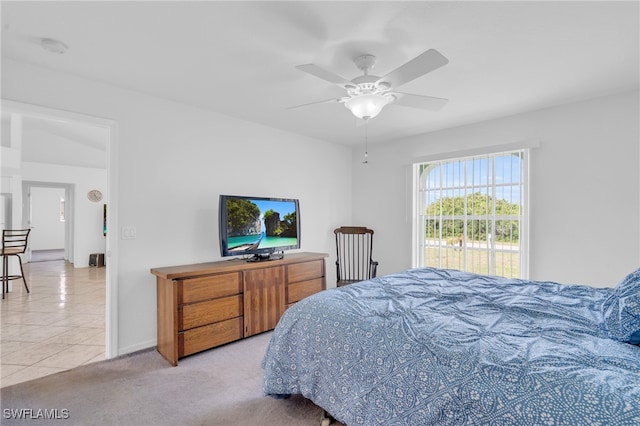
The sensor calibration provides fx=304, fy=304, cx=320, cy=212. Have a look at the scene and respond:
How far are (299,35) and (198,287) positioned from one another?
2.25m

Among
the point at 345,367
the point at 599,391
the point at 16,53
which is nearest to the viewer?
the point at 599,391

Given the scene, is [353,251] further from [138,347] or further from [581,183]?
[138,347]

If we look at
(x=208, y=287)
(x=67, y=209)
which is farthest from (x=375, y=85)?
(x=67, y=209)

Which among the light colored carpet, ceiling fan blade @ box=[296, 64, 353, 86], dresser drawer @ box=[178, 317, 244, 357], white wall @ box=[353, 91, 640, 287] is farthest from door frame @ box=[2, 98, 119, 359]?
white wall @ box=[353, 91, 640, 287]

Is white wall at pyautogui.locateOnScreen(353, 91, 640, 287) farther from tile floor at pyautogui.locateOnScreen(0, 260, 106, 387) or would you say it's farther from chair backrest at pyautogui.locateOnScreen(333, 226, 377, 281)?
tile floor at pyautogui.locateOnScreen(0, 260, 106, 387)

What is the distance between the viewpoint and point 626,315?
52.4 inches

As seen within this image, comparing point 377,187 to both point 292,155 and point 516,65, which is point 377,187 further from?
point 516,65

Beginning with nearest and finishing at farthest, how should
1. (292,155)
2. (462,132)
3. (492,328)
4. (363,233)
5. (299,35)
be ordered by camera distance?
1. (492,328)
2. (299,35)
3. (462,132)
4. (292,155)
5. (363,233)

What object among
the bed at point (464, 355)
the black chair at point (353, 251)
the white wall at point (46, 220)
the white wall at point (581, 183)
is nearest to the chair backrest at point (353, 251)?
the black chair at point (353, 251)

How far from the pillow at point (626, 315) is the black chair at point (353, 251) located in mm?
3218

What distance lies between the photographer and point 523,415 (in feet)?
3.33

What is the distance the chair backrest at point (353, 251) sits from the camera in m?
4.68

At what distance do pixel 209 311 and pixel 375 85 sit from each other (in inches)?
95.6

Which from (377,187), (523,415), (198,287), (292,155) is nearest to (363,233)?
(377,187)
